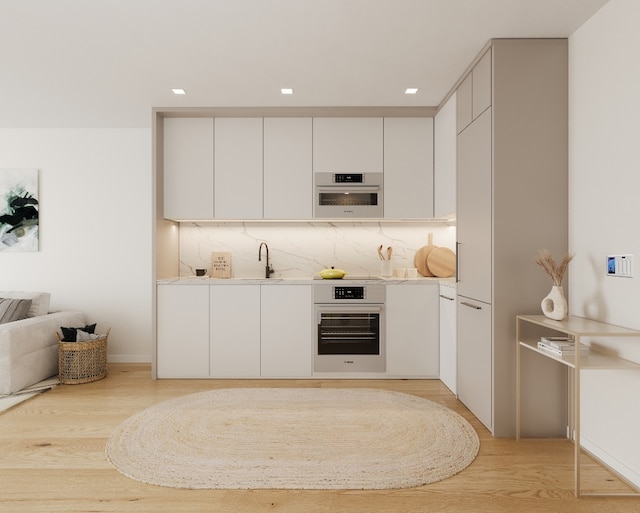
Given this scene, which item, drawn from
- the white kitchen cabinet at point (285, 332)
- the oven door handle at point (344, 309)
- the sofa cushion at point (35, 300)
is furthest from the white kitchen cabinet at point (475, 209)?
the sofa cushion at point (35, 300)

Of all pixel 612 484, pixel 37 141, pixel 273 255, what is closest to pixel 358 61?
pixel 273 255

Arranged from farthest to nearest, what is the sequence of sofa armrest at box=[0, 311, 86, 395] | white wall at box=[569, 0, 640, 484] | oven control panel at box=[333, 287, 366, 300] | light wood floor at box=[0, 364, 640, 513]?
1. oven control panel at box=[333, 287, 366, 300]
2. sofa armrest at box=[0, 311, 86, 395]
3. white wall at box=[569, 0, 640, 484]
4. light wood floor at box=[0, 364, 640, 513]

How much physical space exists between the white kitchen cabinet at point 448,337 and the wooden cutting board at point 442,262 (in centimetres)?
44

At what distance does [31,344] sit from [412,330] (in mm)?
3409

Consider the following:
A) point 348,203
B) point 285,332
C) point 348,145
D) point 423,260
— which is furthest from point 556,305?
point 348,145

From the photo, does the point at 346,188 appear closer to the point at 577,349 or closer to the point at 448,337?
the point at 448,337

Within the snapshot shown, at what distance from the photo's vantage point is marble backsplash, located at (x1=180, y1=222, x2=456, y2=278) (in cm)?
466

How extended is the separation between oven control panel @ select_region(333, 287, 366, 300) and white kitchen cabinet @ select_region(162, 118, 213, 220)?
1444mm

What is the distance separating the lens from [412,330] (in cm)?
402

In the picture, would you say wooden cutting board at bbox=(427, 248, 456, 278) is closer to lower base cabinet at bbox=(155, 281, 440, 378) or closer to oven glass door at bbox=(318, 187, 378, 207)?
lower base cabinet at bbox=(155, 281, 440, 378)

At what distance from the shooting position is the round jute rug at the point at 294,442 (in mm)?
2271

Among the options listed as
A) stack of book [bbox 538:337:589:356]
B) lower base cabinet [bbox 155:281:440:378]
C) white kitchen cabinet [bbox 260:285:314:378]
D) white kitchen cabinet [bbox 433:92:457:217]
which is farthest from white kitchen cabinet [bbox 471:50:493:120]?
white kitchen cabinet [bbox 260:285:314:378]

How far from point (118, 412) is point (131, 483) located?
1118 millimetres

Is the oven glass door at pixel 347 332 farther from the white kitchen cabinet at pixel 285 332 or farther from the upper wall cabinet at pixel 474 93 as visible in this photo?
the upper wall cabinet at pixel 474 93
